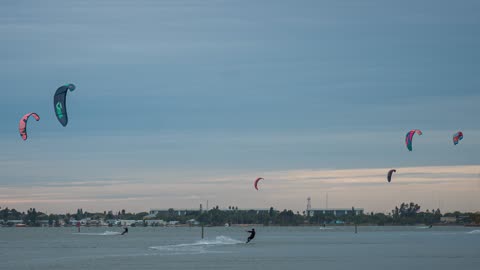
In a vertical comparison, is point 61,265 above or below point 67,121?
below

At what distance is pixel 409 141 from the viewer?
2712 inches

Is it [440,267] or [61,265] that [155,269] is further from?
[440,267]

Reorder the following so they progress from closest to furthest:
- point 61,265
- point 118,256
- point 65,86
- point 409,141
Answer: point 61,265 → point 65,86 → point 118,256 → point 409,141

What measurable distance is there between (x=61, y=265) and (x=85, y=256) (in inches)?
352

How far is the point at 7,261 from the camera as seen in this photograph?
50219mm

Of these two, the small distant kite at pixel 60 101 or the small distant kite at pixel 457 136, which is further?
the small distant kite at pixel 457 136

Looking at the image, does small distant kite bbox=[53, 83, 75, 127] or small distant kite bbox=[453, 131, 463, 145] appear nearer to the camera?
small distant kite bbox=[53, 83, 75, 127]

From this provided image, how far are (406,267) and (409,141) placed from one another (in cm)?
2800

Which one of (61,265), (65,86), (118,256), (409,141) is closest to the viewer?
(61,265)

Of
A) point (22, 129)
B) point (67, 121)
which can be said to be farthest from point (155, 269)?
point (22, 129)

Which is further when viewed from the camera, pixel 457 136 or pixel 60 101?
pixel 457 136

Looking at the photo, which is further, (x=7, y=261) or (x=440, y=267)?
(x=7, y=261)

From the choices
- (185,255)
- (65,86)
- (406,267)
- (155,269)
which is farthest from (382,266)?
(65,86)

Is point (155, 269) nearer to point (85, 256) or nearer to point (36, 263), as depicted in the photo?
point (36, 263)
